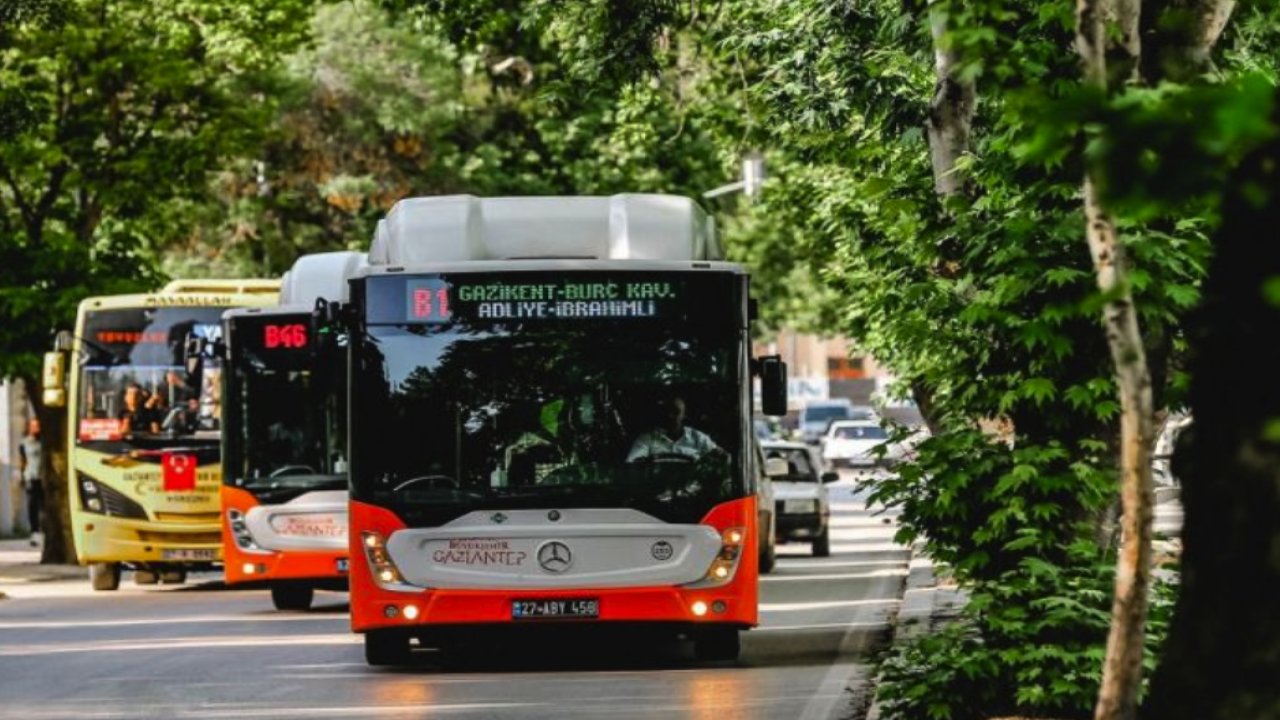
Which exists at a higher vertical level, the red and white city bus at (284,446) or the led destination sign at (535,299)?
the led destination sign at (535,299)

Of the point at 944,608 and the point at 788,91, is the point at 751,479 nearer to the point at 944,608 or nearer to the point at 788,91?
the point at 944,608

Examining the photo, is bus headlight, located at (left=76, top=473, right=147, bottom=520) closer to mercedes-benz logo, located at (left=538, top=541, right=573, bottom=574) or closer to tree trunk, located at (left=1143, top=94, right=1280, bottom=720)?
mercedes-benz logo, located at (left=538, top=541, right=573, bottom=574)

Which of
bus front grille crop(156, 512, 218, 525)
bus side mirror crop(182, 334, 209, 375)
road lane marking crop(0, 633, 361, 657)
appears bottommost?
road lane marking crop(0, 633, 361, 657)

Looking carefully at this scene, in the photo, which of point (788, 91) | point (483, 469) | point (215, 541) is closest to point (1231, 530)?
point (483, 469)

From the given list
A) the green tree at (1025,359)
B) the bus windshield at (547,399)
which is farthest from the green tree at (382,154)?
the green tree at (1025,359)

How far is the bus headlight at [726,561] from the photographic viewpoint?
17.2 meters

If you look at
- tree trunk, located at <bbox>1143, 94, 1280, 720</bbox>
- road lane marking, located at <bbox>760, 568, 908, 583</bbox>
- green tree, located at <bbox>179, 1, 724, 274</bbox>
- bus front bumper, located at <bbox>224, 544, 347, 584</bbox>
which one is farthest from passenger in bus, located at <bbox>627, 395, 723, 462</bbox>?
green tree, located at <bbox>179, 1, 724, 274</bbox>

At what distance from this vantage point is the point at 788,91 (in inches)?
861

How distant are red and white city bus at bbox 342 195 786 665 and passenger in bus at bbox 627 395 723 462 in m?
0.01

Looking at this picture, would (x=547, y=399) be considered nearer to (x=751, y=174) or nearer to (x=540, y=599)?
(x=540, y=599)

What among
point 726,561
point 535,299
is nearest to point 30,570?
point 535,299

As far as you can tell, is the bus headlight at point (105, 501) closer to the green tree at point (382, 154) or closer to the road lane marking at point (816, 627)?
the road lane marking at point (816, 627)

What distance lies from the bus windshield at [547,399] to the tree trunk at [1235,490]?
39.0ft

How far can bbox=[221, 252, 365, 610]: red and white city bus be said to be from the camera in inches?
984
